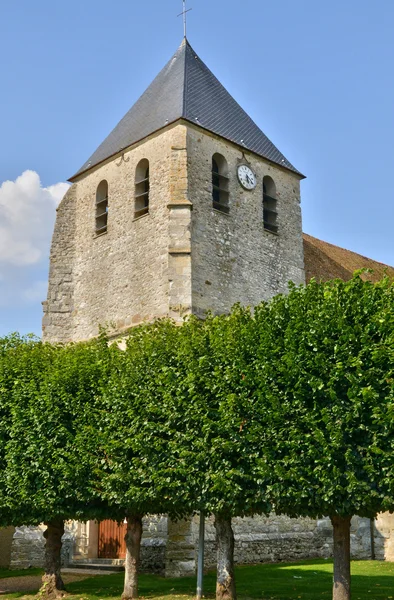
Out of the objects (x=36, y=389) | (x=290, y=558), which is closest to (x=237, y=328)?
(x=36, y=389)

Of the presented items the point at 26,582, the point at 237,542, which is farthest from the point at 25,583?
the point at 237,542

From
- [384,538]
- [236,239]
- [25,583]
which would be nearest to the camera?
[25,583]

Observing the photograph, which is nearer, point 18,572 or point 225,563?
point 225,563

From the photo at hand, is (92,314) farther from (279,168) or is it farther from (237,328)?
(237,328)

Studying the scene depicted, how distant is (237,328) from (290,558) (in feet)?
26.5

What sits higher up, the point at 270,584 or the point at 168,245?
the point at 168,245

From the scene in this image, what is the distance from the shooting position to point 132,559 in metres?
12.6

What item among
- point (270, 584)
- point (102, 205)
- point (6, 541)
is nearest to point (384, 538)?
point (270, 584)

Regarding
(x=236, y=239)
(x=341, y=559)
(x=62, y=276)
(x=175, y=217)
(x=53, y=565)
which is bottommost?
(x=53, y=565)

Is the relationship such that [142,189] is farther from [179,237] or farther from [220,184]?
[179,237]

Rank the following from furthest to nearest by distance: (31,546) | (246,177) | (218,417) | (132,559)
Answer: (246,177) → (31,546) → (132,559) → (218,417)

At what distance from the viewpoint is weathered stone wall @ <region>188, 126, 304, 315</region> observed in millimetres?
18594

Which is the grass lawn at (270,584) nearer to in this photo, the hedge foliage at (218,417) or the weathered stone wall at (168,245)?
the hedge foliage at (218,417)

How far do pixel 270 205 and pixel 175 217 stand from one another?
4171 millimetres
